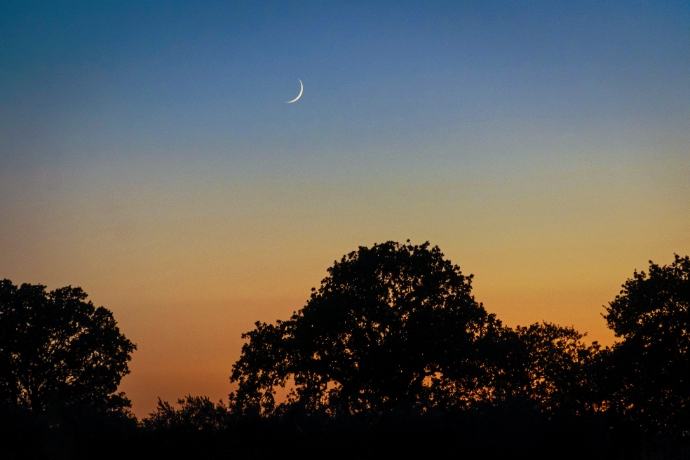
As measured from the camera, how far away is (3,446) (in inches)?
989

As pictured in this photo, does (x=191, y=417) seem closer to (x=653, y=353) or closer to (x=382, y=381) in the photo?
(x=382, y=381)

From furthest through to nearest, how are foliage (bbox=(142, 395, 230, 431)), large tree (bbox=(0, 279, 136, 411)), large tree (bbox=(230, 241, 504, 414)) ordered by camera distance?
large tree (bbox=(0, 279, 136, 411)) → large tree (bbox=(230, 241, 504, 414)) → foliage (bbox=(142, 395, 230, 431))

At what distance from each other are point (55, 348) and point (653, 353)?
43.2 metres

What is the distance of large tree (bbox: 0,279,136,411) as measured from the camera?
53.9 m

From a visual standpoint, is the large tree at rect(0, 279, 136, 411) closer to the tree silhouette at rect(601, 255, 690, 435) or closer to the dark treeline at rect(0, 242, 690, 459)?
the dark treeline at rect(0, 242, 690, 459)

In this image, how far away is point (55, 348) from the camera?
55.0 m

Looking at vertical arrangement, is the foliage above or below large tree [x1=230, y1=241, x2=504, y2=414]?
below

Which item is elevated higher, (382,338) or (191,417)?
(382,338)

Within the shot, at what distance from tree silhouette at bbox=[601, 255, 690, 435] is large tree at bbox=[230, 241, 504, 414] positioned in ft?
27.6

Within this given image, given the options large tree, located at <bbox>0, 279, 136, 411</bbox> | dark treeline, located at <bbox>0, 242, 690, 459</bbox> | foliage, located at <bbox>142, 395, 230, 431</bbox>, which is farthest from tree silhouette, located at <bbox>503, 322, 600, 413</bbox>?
large tree, located at <bbox>0, 279, 136, 411</bbox>

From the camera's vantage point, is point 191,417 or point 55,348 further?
point 55,348

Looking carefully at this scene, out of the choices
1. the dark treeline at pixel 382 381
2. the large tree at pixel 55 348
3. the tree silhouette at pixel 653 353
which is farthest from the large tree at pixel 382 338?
the large tree at pixel 55 348

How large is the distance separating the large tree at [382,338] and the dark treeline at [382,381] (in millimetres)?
92

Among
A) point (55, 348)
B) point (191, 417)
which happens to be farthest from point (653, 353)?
point (55, 348)
